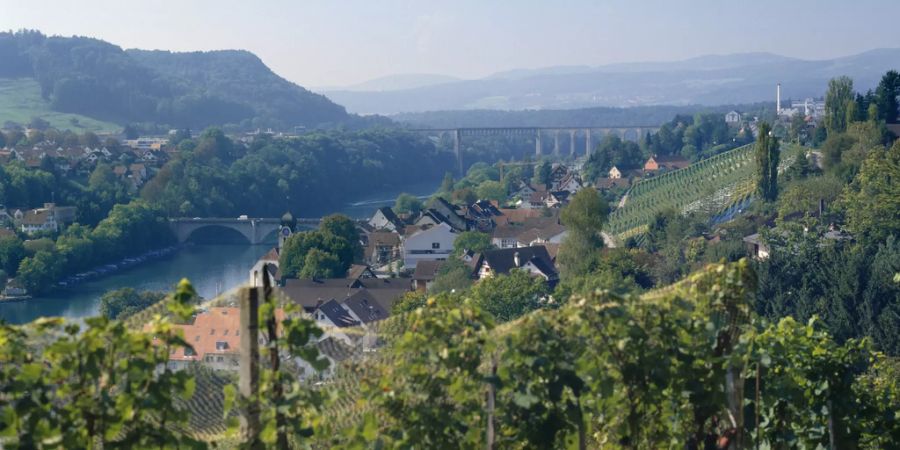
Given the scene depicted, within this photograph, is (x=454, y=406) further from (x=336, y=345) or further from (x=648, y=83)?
(x=648, y=83)

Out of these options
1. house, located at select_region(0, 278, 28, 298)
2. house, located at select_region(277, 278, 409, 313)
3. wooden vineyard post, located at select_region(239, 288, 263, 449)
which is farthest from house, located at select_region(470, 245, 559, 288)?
wooden vineyard post, located at select_region(239, 288, 263, 449)

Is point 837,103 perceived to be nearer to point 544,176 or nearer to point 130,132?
point 544,176

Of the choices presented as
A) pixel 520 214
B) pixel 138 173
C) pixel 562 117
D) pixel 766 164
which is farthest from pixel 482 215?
pixel 562 117

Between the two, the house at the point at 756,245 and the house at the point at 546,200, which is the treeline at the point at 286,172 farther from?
the house at the point at 756,245

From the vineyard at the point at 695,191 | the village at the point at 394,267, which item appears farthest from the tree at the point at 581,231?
the vineyard at the point at 695,191

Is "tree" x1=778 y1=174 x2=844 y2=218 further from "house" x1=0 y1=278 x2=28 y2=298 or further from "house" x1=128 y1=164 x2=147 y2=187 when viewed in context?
"house" x1=128 y1=164 x2=147 y2=187

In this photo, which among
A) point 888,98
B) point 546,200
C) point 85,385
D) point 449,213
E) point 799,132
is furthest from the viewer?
point 546,200
